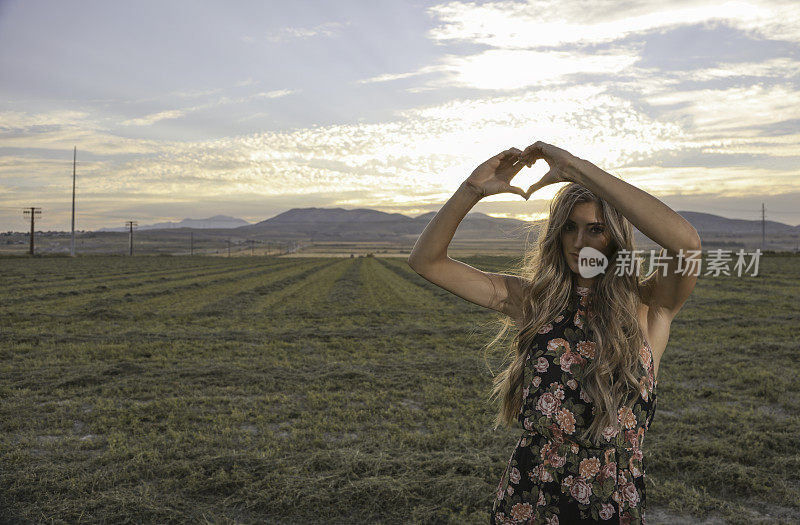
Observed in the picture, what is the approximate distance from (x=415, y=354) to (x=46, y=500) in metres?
7.16

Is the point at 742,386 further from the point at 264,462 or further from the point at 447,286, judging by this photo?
the point at 447,286

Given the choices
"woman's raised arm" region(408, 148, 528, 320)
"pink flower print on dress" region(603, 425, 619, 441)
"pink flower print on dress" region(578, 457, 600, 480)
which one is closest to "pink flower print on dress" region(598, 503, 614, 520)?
"pink flower print on dress" region(578, 457, 600, 480)

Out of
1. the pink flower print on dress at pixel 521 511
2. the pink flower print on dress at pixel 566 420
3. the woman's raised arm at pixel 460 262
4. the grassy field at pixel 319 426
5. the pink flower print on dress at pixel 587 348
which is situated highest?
the woman's raised arm at pixel 460 262

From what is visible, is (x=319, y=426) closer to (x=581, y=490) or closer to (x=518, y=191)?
(x=581, y=490)

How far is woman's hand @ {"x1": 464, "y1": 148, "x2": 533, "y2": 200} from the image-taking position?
1904 mm

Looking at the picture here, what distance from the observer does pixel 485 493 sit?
4836mm

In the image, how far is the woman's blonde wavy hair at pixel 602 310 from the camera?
184 cm

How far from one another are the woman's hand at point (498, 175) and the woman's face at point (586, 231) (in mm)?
192

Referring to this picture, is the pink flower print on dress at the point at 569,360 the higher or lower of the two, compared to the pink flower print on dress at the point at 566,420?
higher

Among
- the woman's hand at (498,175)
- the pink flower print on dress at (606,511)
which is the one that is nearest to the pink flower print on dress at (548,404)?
the pink flower print on dress at (606,511)

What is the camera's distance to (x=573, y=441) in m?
1.91

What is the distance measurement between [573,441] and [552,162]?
0.96 metres

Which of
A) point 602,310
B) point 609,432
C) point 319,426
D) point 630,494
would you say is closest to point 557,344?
point 602,310

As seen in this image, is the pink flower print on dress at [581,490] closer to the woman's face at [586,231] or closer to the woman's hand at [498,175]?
the woman's face at [586,231]
